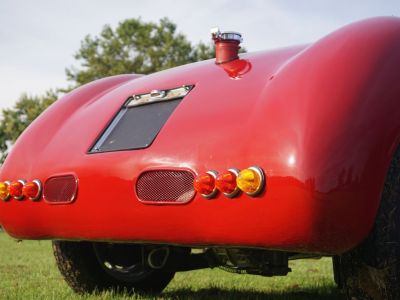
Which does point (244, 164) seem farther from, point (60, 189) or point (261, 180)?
point (60, 189)

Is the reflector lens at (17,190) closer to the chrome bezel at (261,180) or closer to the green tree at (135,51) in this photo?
the chrome bezel at (261,180)

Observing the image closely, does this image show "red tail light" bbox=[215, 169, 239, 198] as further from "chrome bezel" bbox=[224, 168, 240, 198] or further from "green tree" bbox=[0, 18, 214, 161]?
"green tree" bbox=[0, 18, 214, 161]

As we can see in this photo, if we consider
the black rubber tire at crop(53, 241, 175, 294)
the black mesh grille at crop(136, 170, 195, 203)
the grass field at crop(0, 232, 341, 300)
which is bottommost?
the grass field at crop(0, 232, 341, 300)

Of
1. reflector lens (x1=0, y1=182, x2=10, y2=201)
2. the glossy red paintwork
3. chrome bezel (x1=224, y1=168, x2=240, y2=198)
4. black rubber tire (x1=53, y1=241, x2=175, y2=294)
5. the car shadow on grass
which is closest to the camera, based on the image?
the glossy red paintwork

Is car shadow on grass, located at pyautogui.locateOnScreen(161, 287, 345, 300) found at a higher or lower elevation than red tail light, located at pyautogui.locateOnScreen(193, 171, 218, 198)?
lower

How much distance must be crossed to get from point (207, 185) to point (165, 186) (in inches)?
10.7

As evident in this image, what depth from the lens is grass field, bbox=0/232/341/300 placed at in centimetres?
392

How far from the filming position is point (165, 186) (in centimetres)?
267

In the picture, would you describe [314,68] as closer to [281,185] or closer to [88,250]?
[281,185]

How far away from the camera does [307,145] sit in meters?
2.23

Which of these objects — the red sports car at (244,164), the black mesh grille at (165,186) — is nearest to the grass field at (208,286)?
the red sports car at (244,164)

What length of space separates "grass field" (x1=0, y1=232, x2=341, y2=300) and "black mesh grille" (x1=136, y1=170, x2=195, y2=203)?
110cm

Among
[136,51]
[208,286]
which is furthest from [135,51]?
[208,286]

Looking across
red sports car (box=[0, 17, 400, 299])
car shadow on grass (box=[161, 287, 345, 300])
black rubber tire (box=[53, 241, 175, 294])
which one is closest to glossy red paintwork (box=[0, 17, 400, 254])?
red sports car (box=[0, 17, 400, 299])
